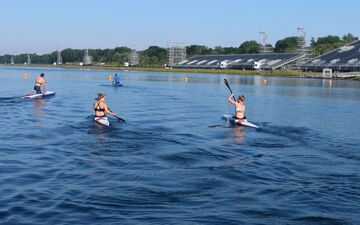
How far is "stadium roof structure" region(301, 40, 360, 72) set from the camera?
360ft

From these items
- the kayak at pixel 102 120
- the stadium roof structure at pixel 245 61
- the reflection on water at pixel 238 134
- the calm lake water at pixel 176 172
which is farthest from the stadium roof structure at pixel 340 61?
the kayak at pixel 102 120

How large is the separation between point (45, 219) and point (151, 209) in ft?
7.93

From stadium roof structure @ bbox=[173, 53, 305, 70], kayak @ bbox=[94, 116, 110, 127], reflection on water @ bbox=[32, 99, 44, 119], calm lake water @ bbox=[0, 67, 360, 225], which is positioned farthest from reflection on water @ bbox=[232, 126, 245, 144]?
stadium roof structure @ bbox=[173, 53, 305, 70]

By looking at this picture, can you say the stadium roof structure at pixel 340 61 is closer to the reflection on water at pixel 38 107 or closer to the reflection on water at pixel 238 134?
the reflection on water at pixel 38 107

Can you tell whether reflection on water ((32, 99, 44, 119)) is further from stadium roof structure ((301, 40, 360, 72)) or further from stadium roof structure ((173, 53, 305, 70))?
stadium roof structure ((173, 53, 305, 70))

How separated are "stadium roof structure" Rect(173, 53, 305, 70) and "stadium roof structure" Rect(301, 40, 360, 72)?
35.4 feet

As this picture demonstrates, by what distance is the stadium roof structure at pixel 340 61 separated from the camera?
110 meters

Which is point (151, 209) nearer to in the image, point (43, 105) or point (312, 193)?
point (312, 193)

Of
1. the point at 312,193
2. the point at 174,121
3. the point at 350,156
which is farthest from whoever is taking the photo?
the point at 174,121

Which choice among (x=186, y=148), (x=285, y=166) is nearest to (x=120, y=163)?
(x=186, y=148)

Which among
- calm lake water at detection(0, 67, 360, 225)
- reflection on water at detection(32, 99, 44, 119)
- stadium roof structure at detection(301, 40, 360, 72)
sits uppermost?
stadium roof structure at detection(301, 40, 360, 72)

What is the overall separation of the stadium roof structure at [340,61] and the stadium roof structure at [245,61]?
10791 millimetres

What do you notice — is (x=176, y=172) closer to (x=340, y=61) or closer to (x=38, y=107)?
(x=38, y=107)

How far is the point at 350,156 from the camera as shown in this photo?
18.4 m
